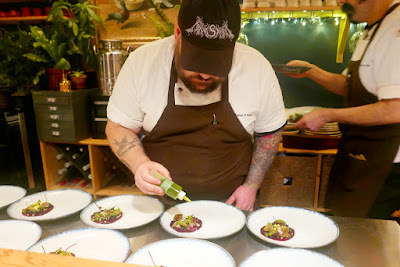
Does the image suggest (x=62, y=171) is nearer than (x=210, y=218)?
No

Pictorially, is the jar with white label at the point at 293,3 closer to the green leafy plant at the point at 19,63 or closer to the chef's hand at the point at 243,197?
the chef's hand at the point at 243,197

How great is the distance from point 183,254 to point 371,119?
4.09 feet

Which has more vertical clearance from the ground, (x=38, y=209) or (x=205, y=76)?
(x=205, y=76)

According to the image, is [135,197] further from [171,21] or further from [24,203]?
[171,21]

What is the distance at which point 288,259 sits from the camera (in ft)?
3.29

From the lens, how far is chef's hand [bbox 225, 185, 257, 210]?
5.41 feet

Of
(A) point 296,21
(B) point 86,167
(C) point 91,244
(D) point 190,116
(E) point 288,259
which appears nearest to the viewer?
(E) point 288,259

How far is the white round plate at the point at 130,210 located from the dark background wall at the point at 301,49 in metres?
2.20

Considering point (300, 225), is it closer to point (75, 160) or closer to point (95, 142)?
point (95, 142)

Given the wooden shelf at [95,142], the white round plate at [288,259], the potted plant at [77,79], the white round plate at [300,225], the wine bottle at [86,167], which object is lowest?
the wine bottle at [86,167]

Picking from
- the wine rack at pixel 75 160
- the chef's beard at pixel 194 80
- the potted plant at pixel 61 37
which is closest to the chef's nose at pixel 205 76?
the chef's beard at pixel 194 80

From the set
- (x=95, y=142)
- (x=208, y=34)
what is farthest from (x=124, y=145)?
(x=95, y=142)

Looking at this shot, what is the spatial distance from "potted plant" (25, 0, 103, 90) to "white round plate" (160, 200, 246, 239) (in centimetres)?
234

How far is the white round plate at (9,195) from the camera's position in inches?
56.2
